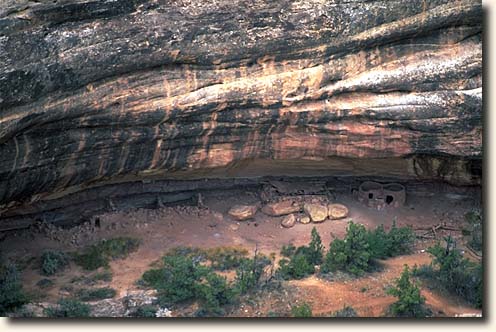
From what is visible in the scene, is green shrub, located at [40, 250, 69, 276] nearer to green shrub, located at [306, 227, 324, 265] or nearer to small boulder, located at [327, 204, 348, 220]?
green shrub, located at [306, 227, 324, 265]

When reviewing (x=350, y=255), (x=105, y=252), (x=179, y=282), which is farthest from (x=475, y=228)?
(x=105, y=252)

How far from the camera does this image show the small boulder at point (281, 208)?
22750 millimetres

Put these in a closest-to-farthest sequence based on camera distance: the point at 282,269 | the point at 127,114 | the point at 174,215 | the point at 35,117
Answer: the point at 35,117 < the point at 127,114 < the point at 282,269 < the point at 174,215

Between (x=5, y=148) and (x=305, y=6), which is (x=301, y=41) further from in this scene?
(x=5, y=148)

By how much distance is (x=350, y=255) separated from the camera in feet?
65.6

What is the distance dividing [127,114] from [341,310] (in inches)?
236

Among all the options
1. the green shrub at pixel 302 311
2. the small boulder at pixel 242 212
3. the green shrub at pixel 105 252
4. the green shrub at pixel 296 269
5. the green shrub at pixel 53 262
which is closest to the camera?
the green shrub at pixel 302 311

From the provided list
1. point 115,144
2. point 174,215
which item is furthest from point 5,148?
point 174,215

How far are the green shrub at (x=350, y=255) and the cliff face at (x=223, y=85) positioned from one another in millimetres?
2079

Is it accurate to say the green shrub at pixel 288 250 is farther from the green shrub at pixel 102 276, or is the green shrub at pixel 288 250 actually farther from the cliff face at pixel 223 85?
the green shrub at pixel 102 276

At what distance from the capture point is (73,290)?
63.9ft

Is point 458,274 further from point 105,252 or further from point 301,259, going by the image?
point 105,252

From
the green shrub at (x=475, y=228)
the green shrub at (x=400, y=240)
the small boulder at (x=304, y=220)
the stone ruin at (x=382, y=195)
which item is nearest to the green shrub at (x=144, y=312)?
the small boulder at (x=304, y=220)

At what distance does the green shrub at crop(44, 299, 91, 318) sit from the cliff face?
2.56 metres
